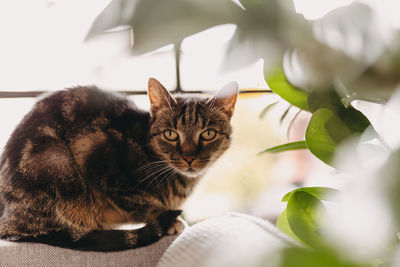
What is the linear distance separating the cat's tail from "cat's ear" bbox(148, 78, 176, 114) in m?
0.41

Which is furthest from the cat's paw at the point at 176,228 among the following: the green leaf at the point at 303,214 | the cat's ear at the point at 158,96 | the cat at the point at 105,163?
the green leaf at the point at 303,214

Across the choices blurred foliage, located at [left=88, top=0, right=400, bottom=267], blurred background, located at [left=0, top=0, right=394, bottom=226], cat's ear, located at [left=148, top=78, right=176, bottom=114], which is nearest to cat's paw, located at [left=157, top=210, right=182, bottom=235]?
blurred background, located at [left=0, top=0, right=394, bottom=226]

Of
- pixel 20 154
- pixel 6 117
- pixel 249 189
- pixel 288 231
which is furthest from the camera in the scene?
pixel 249 189

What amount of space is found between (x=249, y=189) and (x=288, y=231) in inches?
40.0

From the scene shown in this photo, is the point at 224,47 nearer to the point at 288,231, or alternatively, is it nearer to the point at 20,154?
the point at 288,231

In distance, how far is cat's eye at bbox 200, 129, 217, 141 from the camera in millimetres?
1271

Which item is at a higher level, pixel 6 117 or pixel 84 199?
pixel 6 117

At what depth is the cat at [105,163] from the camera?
42.6 inches

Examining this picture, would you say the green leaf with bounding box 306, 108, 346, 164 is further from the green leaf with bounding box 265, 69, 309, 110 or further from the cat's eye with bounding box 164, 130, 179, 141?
the cat's eye with bounding box 164, 130, 179, 141

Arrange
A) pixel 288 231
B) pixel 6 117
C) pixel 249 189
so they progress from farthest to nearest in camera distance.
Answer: pixel 249 189 → pixel 6 117 → pixel 288 231

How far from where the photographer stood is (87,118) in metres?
1.23

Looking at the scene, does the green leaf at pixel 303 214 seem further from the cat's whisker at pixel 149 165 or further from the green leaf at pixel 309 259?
the cat's whisker at pixel 149 165

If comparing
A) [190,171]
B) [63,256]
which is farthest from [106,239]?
[190,171]

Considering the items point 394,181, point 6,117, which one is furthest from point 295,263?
point 6,117
